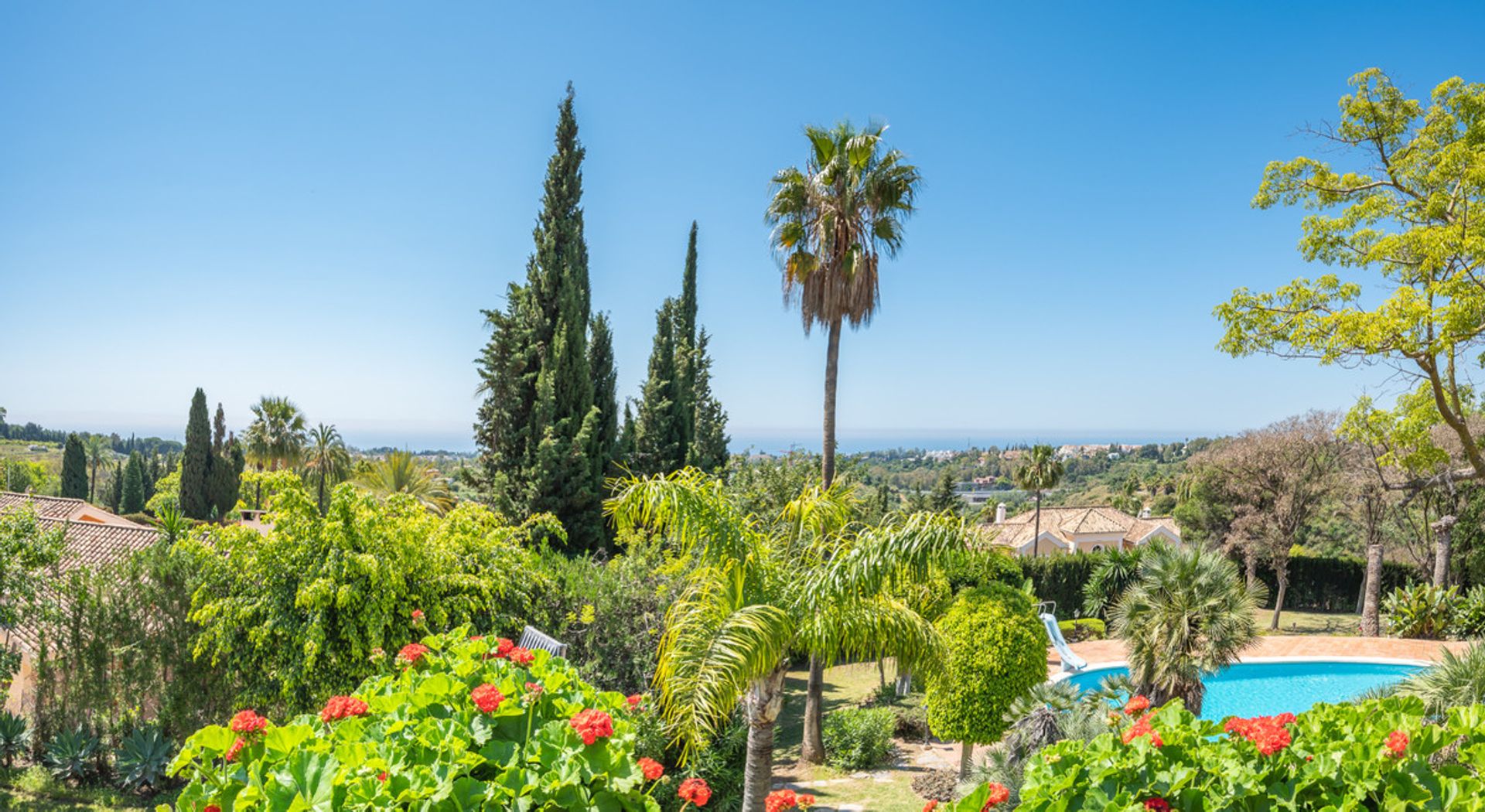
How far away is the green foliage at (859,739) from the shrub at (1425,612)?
46.6 ft

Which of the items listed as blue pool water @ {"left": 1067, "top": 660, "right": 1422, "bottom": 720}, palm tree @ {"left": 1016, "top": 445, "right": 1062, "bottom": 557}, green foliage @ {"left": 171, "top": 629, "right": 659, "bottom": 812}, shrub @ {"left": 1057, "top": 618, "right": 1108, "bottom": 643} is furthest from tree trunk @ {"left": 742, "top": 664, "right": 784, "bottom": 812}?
A: palm tree @ {"left": 1016, "top": 445, "right": 1062, "bottom": 557}

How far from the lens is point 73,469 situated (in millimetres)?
44812

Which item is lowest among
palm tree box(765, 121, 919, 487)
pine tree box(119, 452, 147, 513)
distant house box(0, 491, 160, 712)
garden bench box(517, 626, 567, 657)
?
→ pine tree box(119, 452, 147, 513)

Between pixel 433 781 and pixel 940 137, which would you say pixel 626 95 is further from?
pixel 433 781

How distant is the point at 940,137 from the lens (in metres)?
14.5

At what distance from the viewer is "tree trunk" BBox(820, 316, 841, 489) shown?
11.3 m

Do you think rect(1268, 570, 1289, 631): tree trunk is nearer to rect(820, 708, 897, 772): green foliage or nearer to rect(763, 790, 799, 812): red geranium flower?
rect(820, 708, 897, 772): green foliage

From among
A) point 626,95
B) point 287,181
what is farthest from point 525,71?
point 287,181

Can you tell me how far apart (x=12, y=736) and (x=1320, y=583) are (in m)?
32.7

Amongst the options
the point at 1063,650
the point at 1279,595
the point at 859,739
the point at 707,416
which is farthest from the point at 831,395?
the point at 1279,595

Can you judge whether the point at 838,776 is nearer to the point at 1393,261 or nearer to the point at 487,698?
the point at 487,698

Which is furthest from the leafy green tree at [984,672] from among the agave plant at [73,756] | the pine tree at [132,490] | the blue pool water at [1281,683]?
the pine tree at [132,490]

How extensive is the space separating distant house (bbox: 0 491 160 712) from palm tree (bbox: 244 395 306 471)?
804 centimetres

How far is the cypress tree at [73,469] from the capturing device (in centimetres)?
4456
